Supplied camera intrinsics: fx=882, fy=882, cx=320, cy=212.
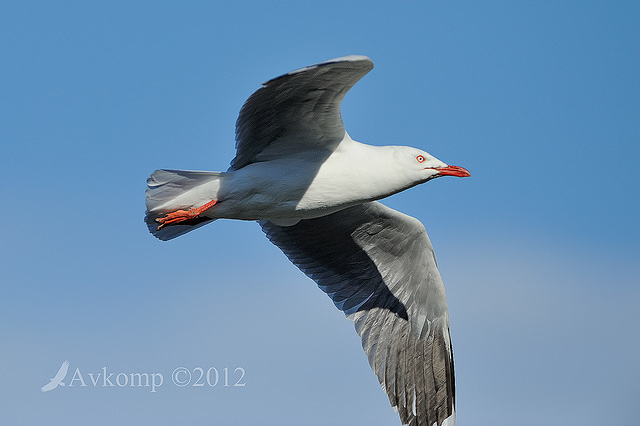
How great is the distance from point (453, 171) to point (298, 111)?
186 centimetres

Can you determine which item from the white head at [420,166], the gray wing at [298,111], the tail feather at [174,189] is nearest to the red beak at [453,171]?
the white head at [420,166]

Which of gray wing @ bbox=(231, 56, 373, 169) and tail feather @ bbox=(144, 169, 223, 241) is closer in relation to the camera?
gray wing @ bbox=(231, 56, 373, 169)

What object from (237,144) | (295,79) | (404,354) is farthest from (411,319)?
(295,79)

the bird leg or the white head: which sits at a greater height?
the white head

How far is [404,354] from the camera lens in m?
11.8

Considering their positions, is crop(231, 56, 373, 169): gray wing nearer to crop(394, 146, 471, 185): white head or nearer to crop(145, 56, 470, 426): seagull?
crop(145, 56, 470, 426): seagull

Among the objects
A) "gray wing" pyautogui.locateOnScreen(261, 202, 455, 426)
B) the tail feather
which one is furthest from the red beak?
the tail feather

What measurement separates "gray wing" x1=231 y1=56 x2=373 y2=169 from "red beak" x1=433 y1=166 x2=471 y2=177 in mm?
1147

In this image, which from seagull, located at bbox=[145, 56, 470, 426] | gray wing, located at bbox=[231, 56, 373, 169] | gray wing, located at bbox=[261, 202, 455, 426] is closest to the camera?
gray wing, located at bbox=[231, 56, 373, 169]

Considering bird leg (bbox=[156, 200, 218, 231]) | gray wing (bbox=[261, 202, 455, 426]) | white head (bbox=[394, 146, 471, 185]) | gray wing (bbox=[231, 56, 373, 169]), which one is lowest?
gray wing (bbox=[261, 202, 455, 426])

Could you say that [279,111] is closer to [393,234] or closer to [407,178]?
[407,178]

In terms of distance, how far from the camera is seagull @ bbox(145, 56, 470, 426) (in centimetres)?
899

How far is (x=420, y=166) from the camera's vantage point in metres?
9.38

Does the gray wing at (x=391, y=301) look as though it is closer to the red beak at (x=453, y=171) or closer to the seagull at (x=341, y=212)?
the seagull at (x=341, y=212)
